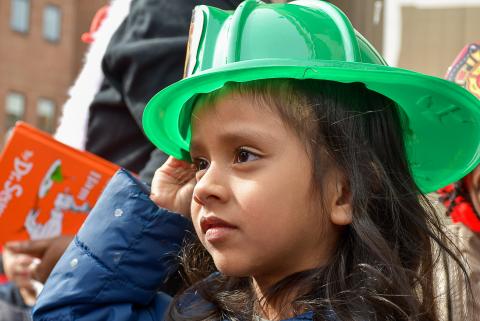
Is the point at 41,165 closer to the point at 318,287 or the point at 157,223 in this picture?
the point at 157,223

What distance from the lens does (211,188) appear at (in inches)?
58.9

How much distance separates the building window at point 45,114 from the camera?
21672mm

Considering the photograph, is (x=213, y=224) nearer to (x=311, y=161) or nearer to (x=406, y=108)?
(x=311, y=161)

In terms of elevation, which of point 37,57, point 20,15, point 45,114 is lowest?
point 45,114

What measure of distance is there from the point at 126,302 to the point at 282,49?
0.70 metres

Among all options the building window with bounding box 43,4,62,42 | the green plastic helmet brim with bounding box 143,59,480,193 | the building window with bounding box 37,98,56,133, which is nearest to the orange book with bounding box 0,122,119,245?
the green plastic helmet brim with bounding box 143,59,480,193

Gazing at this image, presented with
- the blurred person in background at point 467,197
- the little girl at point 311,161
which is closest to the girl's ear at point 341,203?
the little girl at point 311,161

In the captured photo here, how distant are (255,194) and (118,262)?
1.63 ft

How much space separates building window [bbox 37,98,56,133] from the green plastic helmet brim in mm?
20443

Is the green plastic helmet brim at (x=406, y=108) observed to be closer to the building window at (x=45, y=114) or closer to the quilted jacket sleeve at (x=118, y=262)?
the quilted jacket sleeve at (x=118, y=262)

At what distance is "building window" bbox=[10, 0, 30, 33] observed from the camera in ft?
67.7

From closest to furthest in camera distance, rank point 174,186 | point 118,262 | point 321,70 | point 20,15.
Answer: point 321,70
point 118,262
point 174,186
point 20,15

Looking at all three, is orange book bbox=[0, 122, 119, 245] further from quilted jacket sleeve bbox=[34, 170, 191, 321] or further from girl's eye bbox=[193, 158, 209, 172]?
girl's eye bbox=[193, 158, 209, 172]

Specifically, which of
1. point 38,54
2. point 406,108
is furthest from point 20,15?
point 406,108
